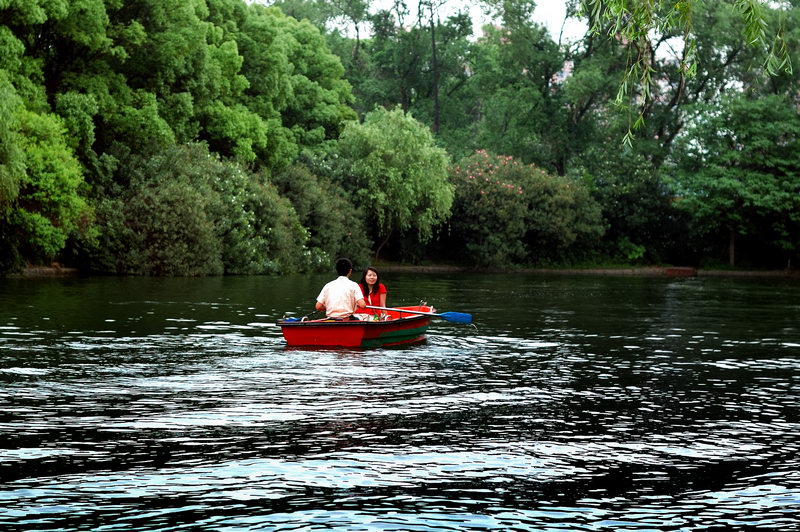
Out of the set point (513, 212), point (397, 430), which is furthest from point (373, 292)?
point (513, 212)

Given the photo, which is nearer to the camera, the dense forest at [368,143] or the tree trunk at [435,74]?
the dense forest at [368,143]

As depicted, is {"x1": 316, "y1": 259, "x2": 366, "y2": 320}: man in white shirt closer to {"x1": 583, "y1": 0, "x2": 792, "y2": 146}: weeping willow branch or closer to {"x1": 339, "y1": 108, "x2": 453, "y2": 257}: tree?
{"x1": 583, "y1": 0, "x2": 792, "y2": 146}: weeping willow branch

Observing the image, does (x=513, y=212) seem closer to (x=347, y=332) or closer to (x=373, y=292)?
(x=373, y=292)

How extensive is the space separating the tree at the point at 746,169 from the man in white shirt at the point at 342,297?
51.2 m

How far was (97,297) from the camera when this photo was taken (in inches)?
1245

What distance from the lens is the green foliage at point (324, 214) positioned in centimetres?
5669

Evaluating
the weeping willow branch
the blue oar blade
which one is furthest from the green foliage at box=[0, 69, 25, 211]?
the weeping willow branch

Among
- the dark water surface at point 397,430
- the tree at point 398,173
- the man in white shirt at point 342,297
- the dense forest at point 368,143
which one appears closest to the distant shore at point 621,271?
the dense forest at point 368,143

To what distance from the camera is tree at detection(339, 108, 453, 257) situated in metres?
59.8

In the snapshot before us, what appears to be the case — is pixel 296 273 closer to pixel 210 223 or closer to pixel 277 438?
pixel 210 223

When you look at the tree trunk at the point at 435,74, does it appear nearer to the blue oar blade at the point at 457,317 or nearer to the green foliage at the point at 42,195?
the green foliage at the point at 42,195

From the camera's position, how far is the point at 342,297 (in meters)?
19.7

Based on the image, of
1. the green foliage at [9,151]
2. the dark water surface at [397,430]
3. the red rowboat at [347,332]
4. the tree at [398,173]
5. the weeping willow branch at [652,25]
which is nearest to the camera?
the dark water surface at [397,430]

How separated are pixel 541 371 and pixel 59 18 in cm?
3216
